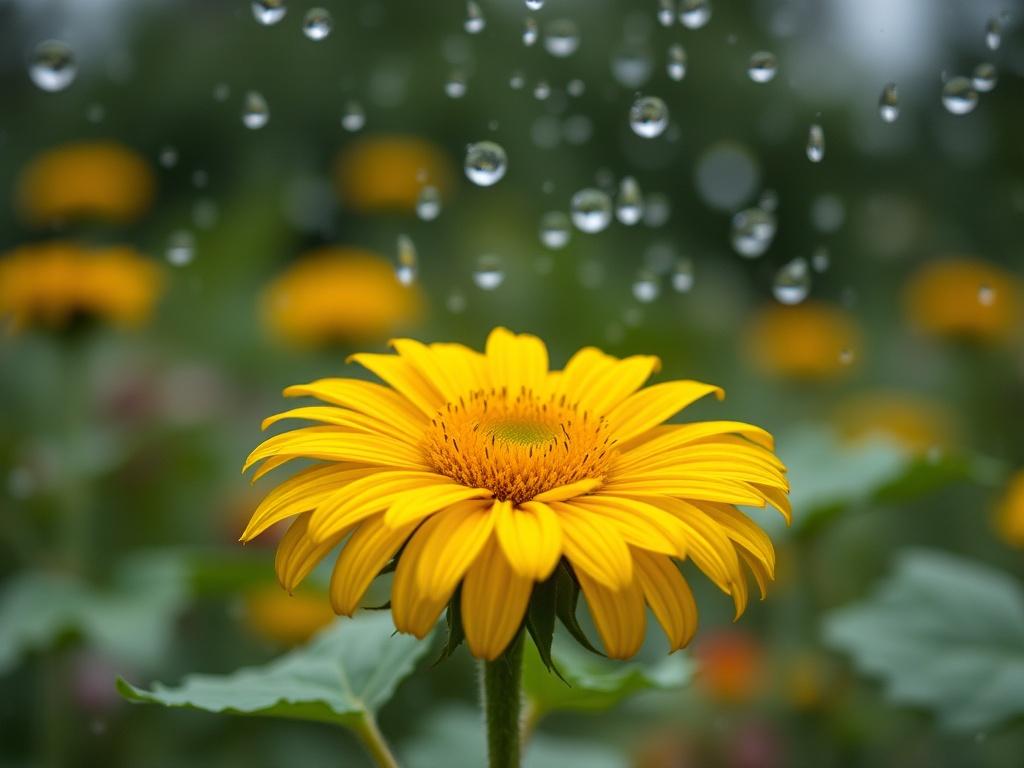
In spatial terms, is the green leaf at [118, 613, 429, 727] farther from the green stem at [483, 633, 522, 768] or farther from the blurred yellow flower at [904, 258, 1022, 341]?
the blurred yellow flower at [904, 258, 1022, 341]

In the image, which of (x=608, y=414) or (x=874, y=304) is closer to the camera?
(x=608, y=414)

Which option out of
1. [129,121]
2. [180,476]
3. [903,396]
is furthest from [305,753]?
[129,121]

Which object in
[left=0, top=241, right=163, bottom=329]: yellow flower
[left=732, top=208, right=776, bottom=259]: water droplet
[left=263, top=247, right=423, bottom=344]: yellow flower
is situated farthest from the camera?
[left=263, top=247, right=423, bottom=344]: yellow flower

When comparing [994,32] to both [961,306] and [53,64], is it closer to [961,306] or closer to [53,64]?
[53,64]

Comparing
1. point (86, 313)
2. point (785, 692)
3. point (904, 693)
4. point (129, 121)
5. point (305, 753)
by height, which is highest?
point (129, 121)

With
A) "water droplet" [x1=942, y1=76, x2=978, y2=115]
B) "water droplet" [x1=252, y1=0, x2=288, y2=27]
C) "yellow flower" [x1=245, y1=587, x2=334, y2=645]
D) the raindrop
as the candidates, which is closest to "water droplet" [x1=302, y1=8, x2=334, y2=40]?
"water droplet" [x1=252, y1=0, x2=288, y2=27]

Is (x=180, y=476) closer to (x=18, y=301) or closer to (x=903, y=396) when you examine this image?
(x=18, y=301)
